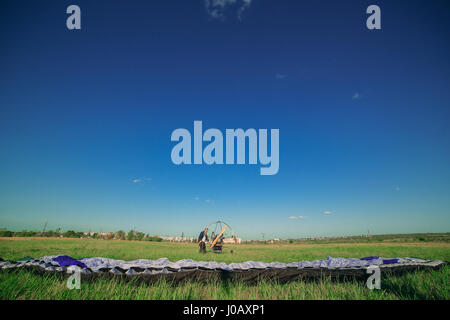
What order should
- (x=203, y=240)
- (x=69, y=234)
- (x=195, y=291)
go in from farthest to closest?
1. (x=69, y=234)
2. (x=203, y=240)
3. (x=195, y=291)

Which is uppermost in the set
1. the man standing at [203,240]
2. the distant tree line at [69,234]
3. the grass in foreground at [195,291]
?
the grass in foreground at [195,291]

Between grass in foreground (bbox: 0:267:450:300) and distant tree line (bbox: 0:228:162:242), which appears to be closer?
grass in foreground (bbox: 0:267:450:300)

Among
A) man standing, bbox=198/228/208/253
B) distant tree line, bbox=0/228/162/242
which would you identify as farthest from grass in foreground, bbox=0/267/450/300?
distant tree line, bbox=0/228/162/242

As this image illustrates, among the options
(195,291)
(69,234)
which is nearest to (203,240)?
(195,291)

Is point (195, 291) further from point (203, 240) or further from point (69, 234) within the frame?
point (69, 234)

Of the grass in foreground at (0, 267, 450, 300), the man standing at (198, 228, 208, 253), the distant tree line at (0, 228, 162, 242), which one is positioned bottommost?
the distant tree line at (0, 228, 162, 242)

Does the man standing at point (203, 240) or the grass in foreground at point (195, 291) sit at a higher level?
the grass in foreground at point (195, 291)

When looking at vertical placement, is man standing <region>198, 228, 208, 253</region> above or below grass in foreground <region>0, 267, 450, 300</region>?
below

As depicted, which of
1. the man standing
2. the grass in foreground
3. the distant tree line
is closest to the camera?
the grass in foreground

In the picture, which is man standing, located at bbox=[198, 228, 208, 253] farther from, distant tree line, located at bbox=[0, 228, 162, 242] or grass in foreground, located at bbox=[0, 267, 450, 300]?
distant tree line, located at bbox=[0, 228, 162, 242]

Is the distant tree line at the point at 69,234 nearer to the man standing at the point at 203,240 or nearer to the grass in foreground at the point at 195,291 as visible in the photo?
the man standing at the point at 203,240

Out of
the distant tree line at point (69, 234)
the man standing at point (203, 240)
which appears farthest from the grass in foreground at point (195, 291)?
the distant tree line at point (69, 234)
